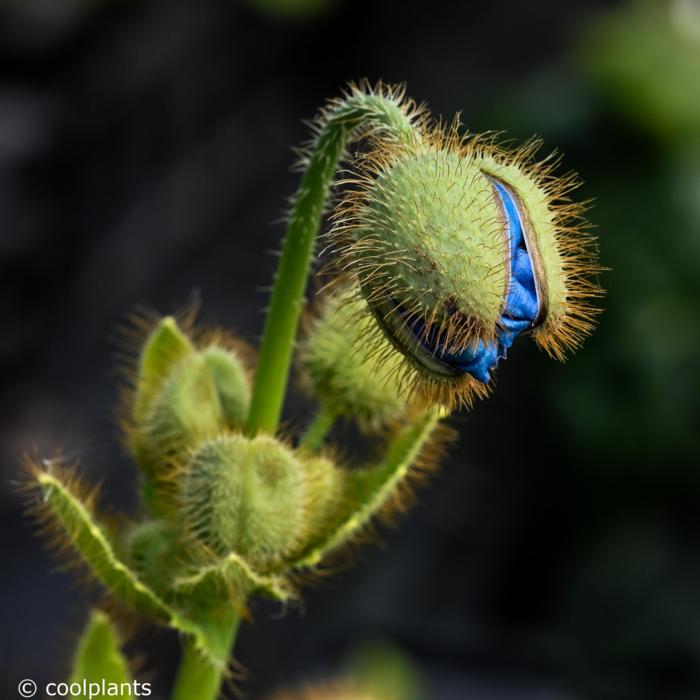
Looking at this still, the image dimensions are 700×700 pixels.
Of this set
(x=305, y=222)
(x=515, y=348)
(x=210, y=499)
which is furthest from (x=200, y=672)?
(x=515, y=348)

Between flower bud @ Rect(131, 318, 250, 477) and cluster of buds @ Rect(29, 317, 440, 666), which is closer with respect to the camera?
cluster of buds @ Rect(29, 317, 440, 666)

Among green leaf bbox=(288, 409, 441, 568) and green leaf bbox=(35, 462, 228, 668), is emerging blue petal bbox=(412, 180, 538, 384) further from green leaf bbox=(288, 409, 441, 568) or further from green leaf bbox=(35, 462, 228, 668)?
green leaf bbox=(35, 462, 228, 668)

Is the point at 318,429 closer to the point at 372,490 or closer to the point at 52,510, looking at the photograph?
the point at 372,490

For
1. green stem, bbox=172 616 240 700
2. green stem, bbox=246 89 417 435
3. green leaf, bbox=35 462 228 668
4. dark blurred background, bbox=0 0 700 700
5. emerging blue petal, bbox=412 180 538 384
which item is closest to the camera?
emerging blue petal, bbox=412 180 538 384

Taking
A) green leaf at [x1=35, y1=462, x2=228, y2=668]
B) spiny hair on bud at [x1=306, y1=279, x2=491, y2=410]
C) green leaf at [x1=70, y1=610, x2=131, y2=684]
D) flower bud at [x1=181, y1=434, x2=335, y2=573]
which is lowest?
green leaf at [x1=70, y1=610, x2=131, y2=684]

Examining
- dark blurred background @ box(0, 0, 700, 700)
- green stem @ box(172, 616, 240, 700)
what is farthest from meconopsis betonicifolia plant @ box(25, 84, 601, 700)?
dark blurred background @ box(0, 0, 700, 700)

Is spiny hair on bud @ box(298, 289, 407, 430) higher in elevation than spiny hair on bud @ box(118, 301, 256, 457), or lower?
higher
